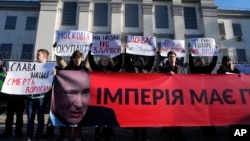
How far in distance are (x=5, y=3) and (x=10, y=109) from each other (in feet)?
89.8

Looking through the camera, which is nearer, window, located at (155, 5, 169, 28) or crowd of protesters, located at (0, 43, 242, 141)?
crowd of protesters, located at (0, 43, 242, 141)

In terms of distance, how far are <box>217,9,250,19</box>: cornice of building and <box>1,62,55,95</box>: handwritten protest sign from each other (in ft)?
96.1

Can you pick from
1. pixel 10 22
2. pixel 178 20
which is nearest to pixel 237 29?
pixel 178 20

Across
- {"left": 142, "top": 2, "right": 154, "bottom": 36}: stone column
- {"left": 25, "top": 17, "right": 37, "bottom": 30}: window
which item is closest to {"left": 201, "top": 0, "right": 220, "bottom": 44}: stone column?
{"left": 142, "top": 2, "right": 154, "bottom": 36}: stone column

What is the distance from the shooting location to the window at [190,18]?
29095 mm

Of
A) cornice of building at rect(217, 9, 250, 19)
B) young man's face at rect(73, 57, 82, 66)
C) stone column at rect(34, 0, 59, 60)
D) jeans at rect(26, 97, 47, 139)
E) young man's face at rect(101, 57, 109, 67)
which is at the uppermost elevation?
cornice of building at rect(217, 9, 250, 19)

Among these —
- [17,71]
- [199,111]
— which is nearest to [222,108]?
[199,111]

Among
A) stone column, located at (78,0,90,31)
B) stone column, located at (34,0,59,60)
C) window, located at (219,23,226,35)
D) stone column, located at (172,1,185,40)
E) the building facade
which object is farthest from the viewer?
window, located at (219,23,226,35)

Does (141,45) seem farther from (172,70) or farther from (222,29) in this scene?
(222,29)

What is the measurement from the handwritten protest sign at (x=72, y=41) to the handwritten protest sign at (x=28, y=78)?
3042 mm

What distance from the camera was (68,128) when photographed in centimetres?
606

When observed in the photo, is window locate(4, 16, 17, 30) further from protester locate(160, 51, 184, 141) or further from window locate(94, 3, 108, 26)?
protester locate(160, 51, 184, 141)

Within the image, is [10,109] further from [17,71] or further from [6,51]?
[6,51]

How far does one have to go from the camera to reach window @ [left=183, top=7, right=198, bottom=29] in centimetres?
2910
